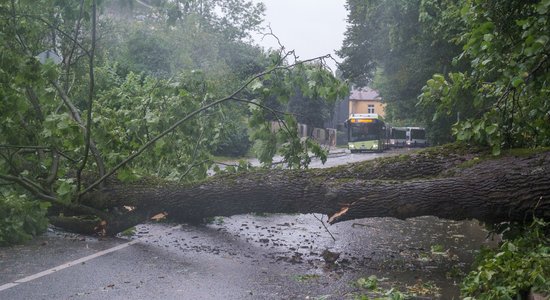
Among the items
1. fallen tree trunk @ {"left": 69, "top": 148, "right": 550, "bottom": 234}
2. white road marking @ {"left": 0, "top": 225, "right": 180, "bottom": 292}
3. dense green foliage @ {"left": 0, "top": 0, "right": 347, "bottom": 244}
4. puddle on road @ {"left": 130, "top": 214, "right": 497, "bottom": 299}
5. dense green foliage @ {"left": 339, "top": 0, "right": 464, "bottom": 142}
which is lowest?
puddle on road @ {"left": 130, "top": 214, "right": 497, "bottom": 299}

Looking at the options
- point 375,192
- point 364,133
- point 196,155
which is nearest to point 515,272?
point 375,192

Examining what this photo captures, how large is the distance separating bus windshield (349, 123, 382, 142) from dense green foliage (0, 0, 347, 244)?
31.6 metres

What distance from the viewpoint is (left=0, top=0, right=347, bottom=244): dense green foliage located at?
885cm

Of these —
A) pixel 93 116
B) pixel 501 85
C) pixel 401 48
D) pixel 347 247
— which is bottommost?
pixel 347 247

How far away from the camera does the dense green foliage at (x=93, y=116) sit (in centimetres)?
885

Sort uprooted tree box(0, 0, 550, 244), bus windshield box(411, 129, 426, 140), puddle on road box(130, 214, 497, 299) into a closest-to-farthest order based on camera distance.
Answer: puddle on road box(130, 214, 497, 299)
uprooted tree box(0, 0, 550, 244)
bus windshield box(411, 129, 426, 140)

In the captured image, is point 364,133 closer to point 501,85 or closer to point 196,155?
point 196,155

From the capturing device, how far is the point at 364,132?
44.7 meters


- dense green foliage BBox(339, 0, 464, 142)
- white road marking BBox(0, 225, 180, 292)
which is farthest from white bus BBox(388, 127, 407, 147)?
white road marking BBox(0, 225, 180, 292)

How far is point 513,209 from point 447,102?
6.22ft

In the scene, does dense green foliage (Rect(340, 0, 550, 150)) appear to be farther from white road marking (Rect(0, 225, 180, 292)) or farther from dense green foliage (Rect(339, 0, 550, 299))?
white road marking (Rect(0, 225, 180, 292))

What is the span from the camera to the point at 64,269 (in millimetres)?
7480

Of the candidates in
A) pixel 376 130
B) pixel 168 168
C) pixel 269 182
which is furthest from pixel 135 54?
pixel 269 182

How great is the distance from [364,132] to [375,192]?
37.0 meters
